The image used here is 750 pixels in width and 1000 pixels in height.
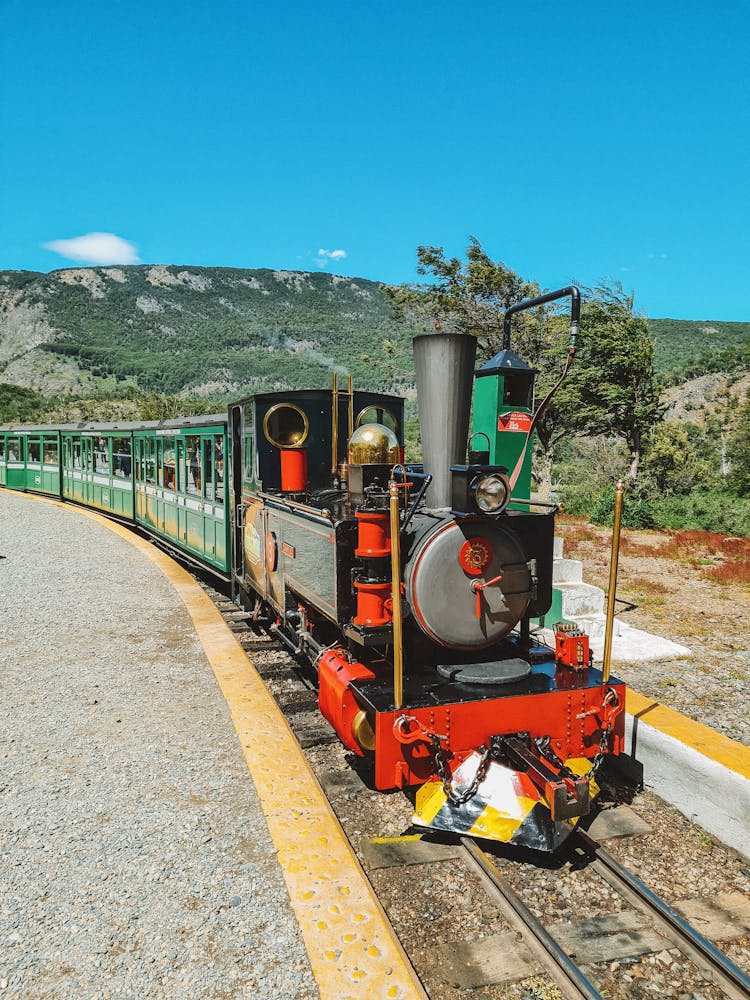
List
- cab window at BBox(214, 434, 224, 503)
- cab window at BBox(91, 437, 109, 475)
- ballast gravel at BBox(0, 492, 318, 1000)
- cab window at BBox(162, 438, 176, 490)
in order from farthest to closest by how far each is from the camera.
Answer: cab window at BBox(91, 437, 109, 475) < cab window at BBox(162, 438, 176, 490) < cab window at BBox(214, 434, 224, 503) < ballast gravel at BBox(0, 492, 318, 1000)

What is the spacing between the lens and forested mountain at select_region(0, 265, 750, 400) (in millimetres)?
76694

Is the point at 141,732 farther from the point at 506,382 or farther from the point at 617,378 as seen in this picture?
the point at 617,378

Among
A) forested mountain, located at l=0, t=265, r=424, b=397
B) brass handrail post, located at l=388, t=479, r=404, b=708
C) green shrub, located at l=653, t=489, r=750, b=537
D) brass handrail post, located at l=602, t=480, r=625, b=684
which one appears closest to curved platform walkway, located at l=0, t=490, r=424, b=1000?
brass handrail post, located at l=388, t=479, r=404, b=708

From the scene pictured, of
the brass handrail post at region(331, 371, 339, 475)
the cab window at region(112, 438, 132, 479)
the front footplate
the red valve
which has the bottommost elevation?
the front footplate

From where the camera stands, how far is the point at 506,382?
627 centimetres

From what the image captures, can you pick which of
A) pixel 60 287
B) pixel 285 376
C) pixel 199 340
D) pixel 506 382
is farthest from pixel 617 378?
pixel 60 287

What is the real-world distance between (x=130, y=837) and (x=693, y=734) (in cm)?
339

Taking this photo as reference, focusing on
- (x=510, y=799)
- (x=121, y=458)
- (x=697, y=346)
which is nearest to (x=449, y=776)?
(x=510, y=799)

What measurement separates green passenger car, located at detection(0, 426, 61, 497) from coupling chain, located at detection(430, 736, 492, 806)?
20.1 metres

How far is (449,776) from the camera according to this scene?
366 centimetres

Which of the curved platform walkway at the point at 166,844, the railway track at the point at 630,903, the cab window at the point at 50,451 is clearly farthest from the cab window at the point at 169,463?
the cab window at the point at 50,451

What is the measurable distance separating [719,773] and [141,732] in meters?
3.80

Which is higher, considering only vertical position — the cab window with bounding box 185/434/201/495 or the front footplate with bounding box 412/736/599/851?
the cab window with bounding box 185/434/201/495

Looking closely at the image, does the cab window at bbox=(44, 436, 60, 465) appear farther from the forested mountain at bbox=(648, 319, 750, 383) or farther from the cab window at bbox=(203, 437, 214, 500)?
the forested mountain at bbox=(648, 319, 750, 383)
